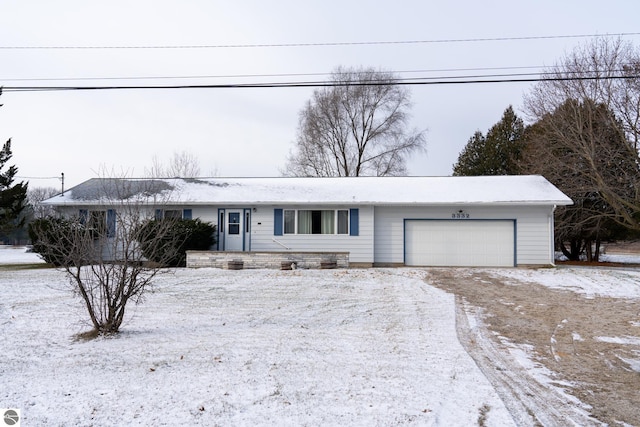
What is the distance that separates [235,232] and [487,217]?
9312 mm

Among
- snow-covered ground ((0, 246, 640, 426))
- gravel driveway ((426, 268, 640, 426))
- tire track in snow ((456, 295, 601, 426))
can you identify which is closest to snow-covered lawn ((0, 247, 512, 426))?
snow-covered ground ((0, 246, 640, 426))

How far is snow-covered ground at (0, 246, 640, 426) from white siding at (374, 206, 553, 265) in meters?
7.85

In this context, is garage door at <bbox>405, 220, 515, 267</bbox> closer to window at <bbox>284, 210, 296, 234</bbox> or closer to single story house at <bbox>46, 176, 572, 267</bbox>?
single story house at <bbox>46, 176, 572, 267</bbox>

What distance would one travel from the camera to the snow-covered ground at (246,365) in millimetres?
4012

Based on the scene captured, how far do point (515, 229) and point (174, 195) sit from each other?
1278 cm

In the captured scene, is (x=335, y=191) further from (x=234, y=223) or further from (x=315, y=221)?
(x=234, y=223)

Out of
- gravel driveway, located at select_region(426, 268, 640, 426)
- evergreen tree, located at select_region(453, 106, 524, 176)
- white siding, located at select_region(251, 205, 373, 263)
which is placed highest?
evergreen tree, located at select_region(453, 106, 524, 176)

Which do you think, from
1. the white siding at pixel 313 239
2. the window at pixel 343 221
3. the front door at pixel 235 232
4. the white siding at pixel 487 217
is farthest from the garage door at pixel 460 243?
the front door at pixel 235 232

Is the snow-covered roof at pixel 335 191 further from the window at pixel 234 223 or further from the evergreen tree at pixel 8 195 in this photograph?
the evergreen tree at pixel 8 195

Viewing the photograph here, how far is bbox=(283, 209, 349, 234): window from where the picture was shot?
1794 cm

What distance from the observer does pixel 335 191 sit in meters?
18.9

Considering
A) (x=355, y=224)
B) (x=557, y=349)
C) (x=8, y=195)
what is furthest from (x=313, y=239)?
(x=8, y=195)

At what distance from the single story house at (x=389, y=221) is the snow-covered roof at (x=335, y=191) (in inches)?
1.6

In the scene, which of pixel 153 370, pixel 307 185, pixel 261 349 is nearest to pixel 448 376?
pixel 261 349
